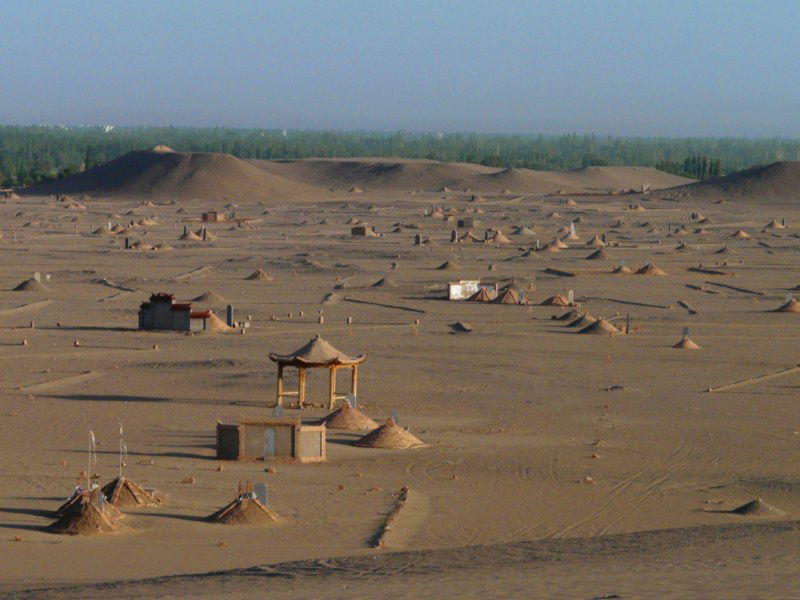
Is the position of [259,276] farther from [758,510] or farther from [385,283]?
[758,510]

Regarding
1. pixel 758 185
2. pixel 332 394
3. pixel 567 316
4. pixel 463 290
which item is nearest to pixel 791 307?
pixel 567 316

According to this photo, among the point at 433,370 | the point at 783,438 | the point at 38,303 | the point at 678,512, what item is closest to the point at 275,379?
the point at 433,370

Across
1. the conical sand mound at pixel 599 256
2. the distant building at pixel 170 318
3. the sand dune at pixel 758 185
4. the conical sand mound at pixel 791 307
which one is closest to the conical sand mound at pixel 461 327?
the distant building at pixel 170 318

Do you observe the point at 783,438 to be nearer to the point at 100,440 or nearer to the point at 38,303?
the point at 100,440

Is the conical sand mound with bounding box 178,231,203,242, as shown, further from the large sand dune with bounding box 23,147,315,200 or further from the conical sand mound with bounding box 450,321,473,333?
the large sand dune with bounding box 23,147,315,200

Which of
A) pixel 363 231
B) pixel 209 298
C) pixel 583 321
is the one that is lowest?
pixel 363 231

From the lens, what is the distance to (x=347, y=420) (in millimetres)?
24516

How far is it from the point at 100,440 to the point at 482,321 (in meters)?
18.6

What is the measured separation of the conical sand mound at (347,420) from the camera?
24.5m

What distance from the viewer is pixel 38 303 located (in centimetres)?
4419

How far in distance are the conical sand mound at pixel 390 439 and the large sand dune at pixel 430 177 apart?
360 ft

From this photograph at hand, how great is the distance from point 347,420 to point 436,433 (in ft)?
4.58

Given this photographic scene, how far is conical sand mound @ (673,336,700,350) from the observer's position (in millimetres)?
35438

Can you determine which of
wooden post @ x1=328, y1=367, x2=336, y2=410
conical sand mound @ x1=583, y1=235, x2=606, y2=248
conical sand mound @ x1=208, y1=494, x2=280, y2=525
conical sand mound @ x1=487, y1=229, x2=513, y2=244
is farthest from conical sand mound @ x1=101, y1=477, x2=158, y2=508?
conical sand mound @ x1=487, y1=229, x2=513, y2=244
